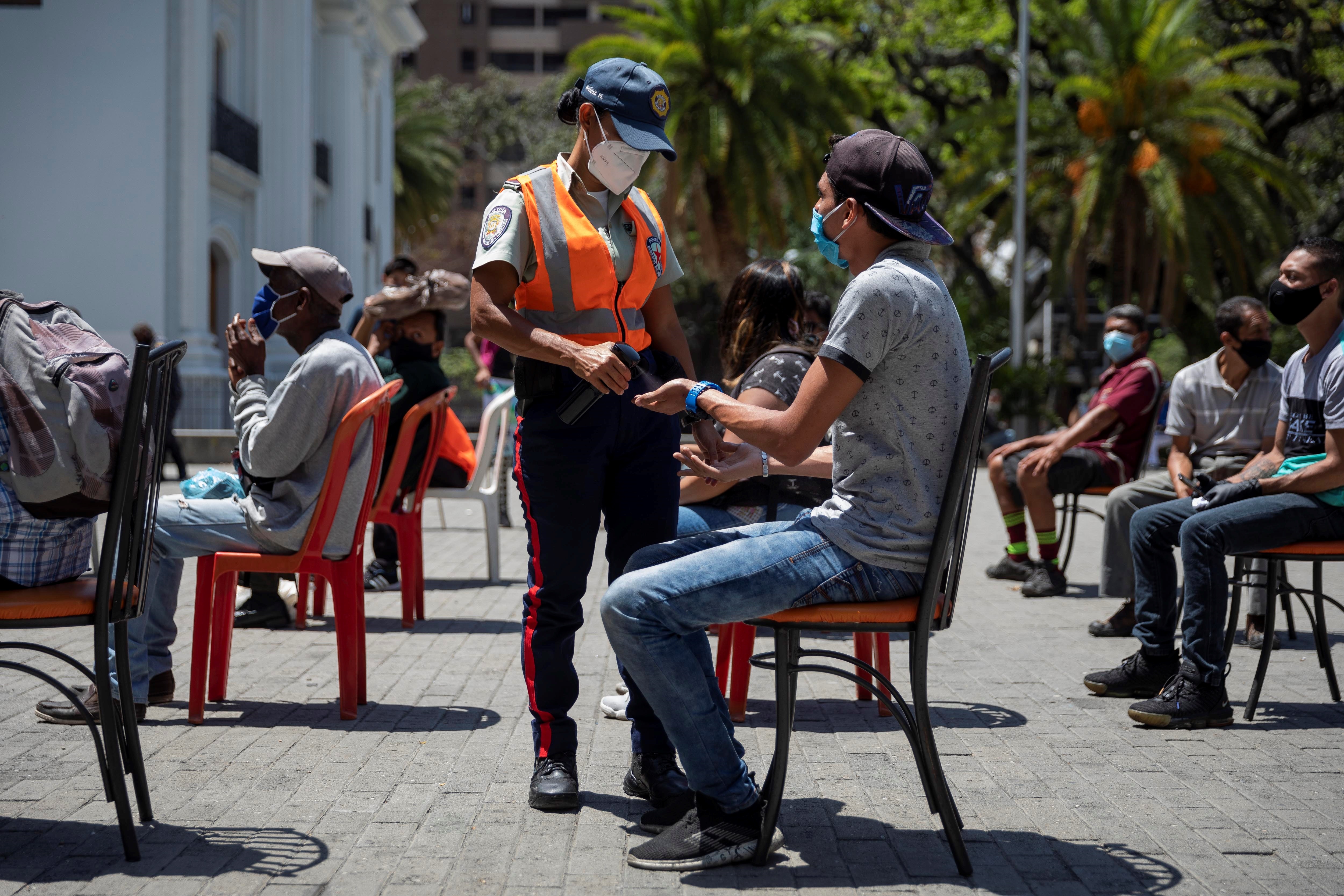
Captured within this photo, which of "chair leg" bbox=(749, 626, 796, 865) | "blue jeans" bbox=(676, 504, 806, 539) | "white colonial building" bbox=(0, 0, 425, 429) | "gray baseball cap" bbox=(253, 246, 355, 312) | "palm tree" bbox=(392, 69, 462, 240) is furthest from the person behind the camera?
"palm tree" bbox=(392, 69, 462, 240)

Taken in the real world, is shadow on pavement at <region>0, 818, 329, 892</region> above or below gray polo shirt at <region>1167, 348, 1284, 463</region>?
below

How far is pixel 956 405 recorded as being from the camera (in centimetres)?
332

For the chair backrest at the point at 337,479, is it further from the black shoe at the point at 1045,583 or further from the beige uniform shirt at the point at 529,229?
the black shoe at the point at 1045,583

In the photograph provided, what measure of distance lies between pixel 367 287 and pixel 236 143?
11.8m

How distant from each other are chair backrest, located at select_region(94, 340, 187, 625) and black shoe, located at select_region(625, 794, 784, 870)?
4.96 ft

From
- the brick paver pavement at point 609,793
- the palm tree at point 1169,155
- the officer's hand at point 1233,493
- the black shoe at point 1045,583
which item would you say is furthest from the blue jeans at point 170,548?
the palm tree at point 1169,155

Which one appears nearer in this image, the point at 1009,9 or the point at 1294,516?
the point at 1294,516

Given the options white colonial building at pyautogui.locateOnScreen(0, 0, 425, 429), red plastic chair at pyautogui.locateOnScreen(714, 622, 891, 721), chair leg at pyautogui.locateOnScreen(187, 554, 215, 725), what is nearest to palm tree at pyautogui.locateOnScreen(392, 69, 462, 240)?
white colonial building at pyautogui.locateOnScreen(0, 0, 425, 429)

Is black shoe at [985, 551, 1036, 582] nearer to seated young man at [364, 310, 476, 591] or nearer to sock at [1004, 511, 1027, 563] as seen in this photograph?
sock at [1004, 511, 1027, 563]

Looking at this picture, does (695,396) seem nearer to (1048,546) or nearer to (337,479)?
(337,479)

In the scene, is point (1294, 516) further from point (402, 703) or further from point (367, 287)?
point (367, 287)

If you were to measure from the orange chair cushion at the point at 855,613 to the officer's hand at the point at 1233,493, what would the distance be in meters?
2.26

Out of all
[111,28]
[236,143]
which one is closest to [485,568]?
[111,28]

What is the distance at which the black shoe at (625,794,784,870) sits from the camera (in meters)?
3.36
